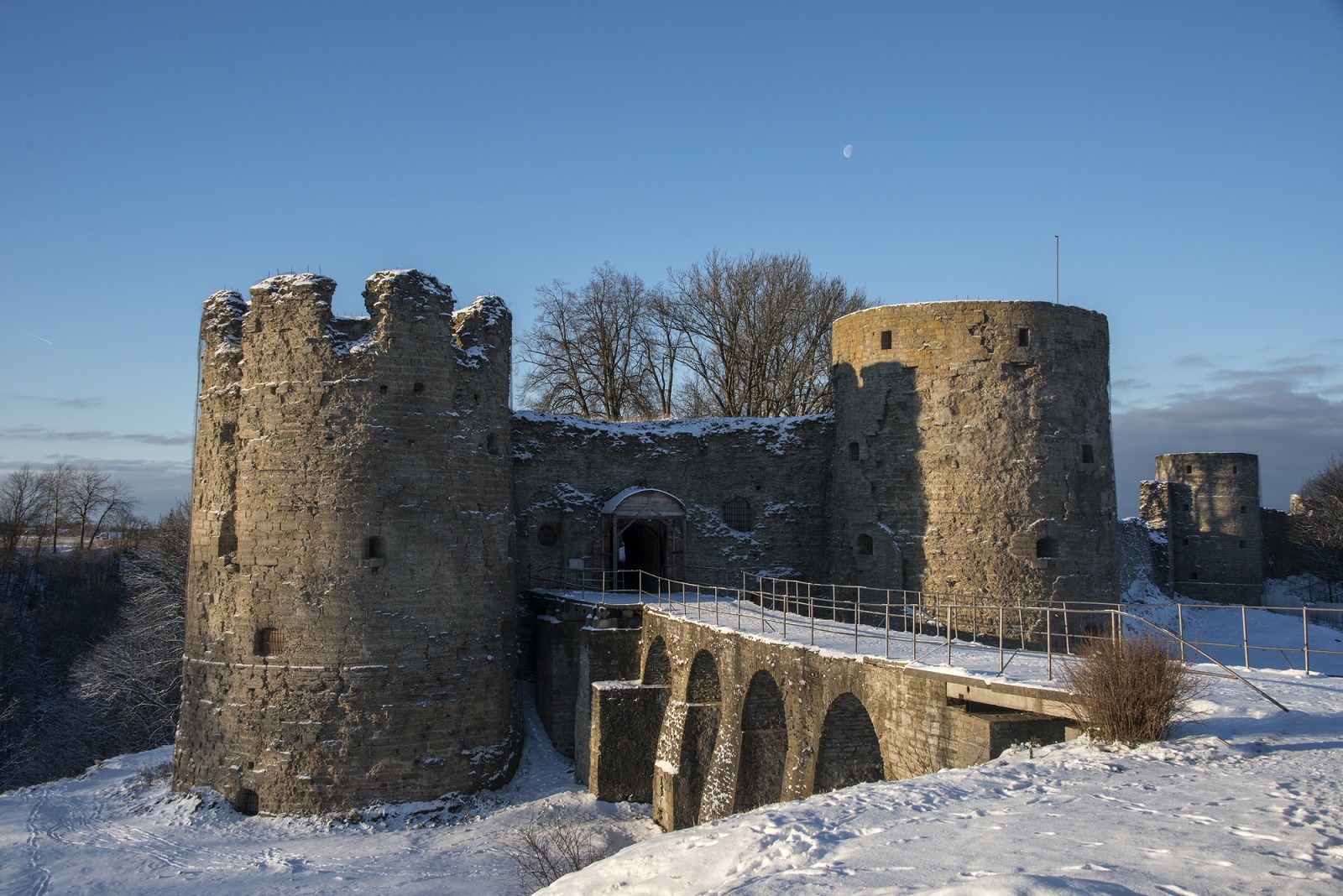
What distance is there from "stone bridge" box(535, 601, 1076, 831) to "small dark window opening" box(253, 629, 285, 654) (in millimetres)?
5433

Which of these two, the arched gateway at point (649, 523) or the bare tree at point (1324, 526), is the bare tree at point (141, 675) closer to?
the arched gateway at point (649, 523)

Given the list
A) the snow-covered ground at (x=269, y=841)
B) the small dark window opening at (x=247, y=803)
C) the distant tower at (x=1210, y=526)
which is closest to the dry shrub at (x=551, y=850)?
the snow-covered ground at (x=269, y=841)

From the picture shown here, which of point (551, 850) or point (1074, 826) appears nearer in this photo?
point (1074, 826)

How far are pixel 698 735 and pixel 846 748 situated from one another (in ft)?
14.5

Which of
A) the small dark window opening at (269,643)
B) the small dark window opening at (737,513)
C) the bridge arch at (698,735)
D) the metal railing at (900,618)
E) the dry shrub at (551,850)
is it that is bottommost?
the dry shrub at (551,850)

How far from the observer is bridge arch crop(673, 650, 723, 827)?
16.4 metres

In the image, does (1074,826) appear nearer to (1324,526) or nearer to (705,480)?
(705,480)

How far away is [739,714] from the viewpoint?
14.9m

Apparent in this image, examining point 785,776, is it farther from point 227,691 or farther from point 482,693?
point 227,691

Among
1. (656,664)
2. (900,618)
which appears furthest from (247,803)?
(900,618)

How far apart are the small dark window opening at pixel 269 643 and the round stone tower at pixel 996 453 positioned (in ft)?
39.1

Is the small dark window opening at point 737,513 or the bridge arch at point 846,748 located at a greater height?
the small dark window opening at point 737,513

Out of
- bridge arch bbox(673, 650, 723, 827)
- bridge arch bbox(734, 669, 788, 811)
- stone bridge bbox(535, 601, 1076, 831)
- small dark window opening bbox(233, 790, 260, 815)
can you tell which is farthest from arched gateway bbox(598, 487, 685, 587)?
small dark window opening bbox(233, 790, 260, 815)

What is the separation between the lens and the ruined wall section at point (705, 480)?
23.0 m
